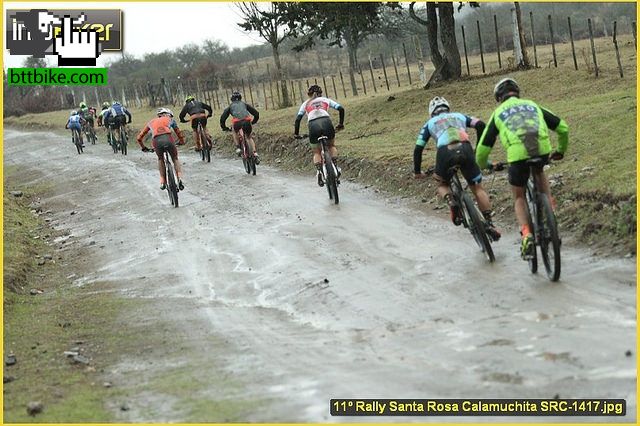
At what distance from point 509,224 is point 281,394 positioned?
6.66 m

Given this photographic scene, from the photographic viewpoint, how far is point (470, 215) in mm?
10867

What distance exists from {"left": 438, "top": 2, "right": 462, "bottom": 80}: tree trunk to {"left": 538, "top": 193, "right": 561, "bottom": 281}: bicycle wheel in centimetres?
2266

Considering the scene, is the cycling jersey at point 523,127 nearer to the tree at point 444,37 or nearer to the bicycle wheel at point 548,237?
the bicycle wheel at point 548,237

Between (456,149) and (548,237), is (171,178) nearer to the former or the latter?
(456,149)

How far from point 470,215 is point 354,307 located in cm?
204

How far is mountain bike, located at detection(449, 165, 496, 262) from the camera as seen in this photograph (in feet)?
35.4

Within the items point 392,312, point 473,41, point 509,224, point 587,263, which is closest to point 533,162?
point 587,263

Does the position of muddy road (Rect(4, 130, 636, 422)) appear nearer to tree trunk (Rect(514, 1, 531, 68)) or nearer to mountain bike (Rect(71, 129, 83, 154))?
tree trunk (Rect(514, 1, 531, 68))

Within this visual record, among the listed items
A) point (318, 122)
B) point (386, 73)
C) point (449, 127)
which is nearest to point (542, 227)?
point (449, 127)

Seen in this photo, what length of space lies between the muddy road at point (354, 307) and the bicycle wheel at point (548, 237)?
0.18 m

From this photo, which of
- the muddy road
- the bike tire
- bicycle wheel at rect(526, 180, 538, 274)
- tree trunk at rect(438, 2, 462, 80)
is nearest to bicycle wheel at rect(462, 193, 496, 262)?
the muddy road

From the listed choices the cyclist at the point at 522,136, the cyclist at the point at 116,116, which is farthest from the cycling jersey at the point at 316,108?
the cyclist at the point at 116,116

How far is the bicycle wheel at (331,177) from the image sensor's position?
16.2 metres
